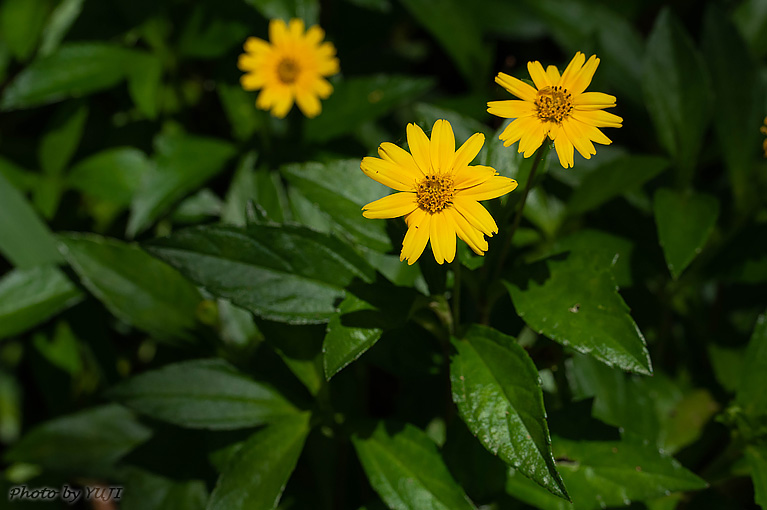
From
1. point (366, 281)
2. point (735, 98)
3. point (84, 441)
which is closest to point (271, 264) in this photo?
point (366, 281)

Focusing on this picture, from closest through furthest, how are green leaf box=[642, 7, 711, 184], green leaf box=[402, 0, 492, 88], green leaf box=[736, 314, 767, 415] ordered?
green leaf box=[736, 314, 767, 415] → green leaf box=[642, 7, 711, 184] → green leaf box=[402, 0, 492, 88]

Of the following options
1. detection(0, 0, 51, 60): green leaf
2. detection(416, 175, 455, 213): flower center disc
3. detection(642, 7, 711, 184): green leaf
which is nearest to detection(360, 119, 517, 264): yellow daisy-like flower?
detection(416, 175, 455, 213): flower center disc

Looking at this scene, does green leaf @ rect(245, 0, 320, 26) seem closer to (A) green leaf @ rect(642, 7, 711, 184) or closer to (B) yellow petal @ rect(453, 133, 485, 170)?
(A) green leaf @ rect(642, 7, 711, 184)

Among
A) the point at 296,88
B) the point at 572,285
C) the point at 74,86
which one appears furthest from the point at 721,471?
the point at 74,86

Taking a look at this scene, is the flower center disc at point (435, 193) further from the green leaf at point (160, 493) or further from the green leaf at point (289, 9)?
the green leaf at point (289, 9)

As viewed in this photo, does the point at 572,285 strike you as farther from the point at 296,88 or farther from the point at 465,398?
the point at 296,88

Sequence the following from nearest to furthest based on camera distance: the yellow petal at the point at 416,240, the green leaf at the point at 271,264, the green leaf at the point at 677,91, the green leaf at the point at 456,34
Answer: the yellow petal at the point at 416,240 < the green leaf at the point at 271,264 < the green leaf at the point at 677,91 < the green leaf at the point at 456,34

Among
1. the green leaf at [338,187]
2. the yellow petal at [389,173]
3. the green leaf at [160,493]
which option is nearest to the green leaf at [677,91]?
the green leaf at [338,187]
